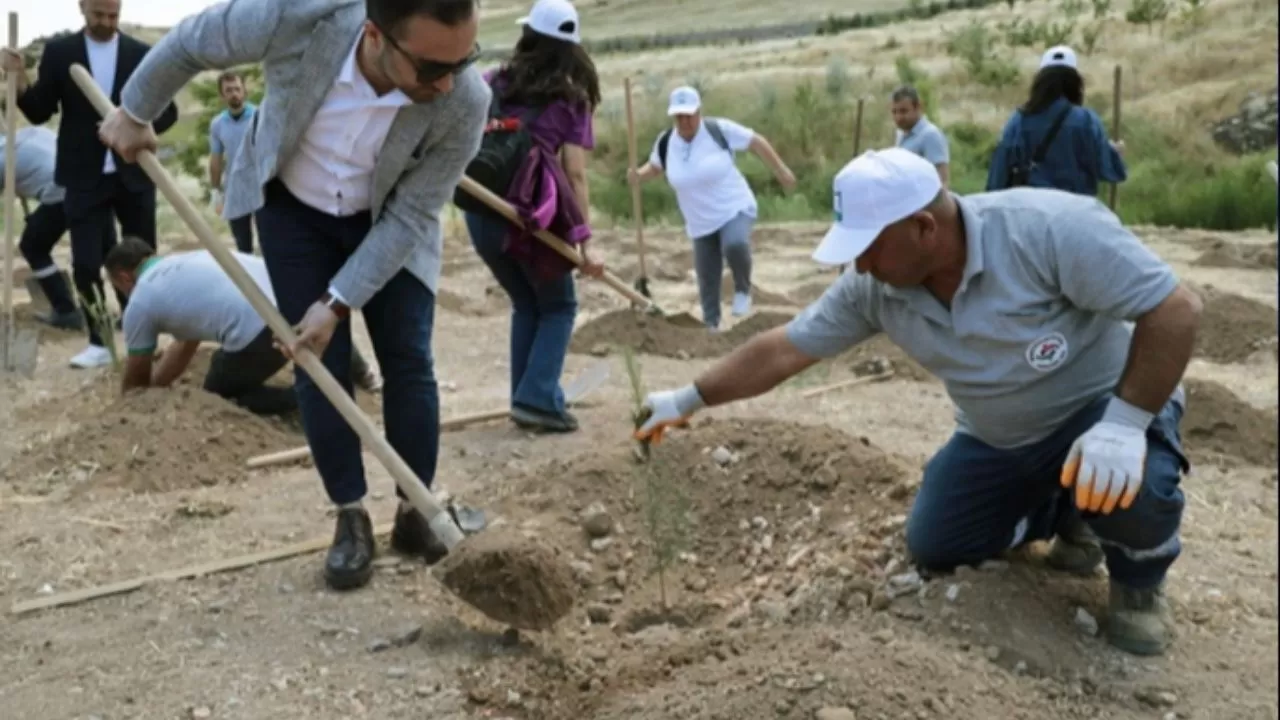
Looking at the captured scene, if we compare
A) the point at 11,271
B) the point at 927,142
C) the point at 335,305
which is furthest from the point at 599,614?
the point at 927,142

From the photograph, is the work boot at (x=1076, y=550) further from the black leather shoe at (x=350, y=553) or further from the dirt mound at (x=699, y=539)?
the black leather shoe at (x=350, y=553)

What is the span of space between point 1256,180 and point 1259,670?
11.4m

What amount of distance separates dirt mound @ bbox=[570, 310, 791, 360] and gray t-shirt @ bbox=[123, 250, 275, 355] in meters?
2.53

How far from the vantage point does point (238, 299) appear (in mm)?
5094

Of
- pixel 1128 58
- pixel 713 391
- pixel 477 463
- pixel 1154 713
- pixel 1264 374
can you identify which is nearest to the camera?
pixel 1154 713

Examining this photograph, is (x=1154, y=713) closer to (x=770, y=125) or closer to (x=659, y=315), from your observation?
(x=659, y=315)

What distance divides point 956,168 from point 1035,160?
5956 millimetres

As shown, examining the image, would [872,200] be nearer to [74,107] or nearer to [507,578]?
[507,578]

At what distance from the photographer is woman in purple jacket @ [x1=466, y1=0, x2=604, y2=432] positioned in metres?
4.75

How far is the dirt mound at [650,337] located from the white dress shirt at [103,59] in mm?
2626

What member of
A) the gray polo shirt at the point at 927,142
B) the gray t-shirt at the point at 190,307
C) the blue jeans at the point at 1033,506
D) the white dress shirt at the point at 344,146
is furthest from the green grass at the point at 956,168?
the white dress shirt at the point at 344,146

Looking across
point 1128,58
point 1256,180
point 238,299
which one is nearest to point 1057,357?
point 238,299

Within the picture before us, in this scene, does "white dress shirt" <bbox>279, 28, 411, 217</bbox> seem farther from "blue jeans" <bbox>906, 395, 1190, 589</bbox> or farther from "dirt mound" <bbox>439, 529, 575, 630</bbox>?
"blue jeans" <bbox>906, 395, 1190, 589</bbox>

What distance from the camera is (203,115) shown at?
1362 cm
